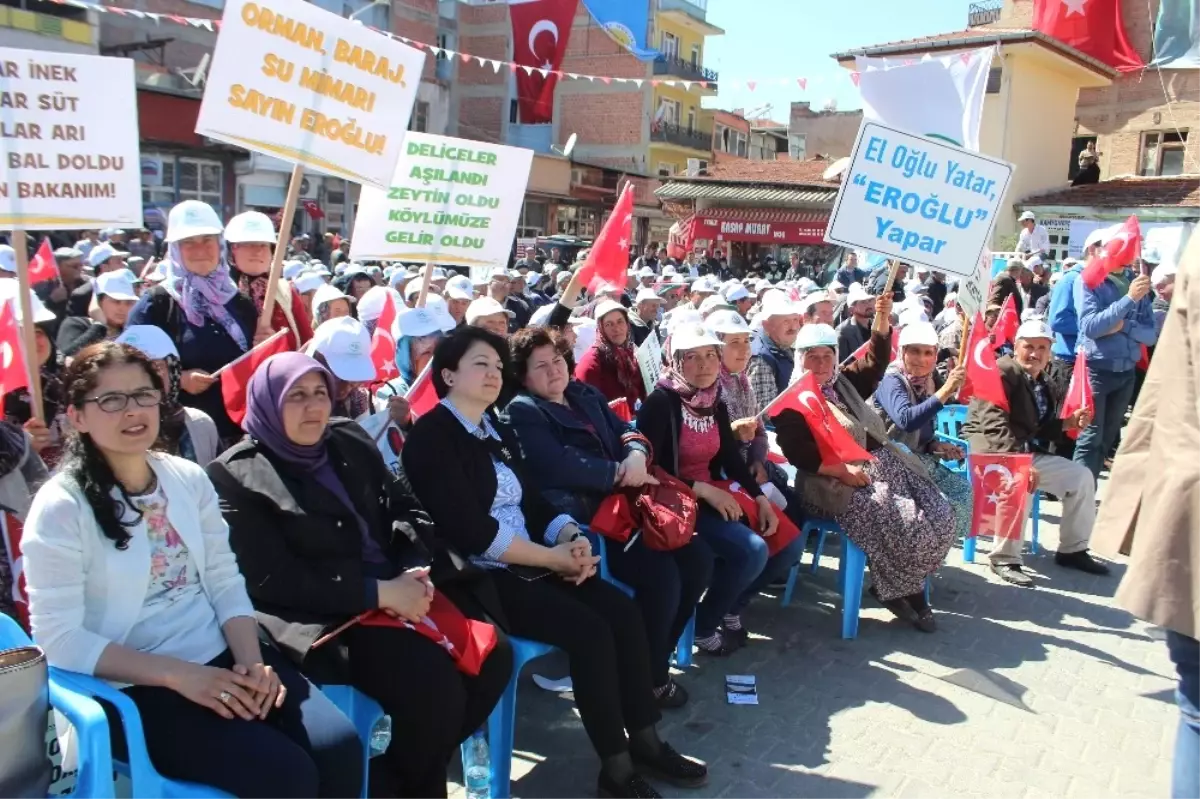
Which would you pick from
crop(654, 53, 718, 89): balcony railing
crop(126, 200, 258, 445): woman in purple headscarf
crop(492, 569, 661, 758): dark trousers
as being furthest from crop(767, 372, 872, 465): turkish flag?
crop(654, 53, 718, 89): balcony railing

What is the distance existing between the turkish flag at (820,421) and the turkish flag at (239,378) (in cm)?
249

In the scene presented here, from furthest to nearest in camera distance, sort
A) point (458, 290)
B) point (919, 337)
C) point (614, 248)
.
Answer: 1. point (458, 290)
2. point (614, 248)
3. point (919, 337)

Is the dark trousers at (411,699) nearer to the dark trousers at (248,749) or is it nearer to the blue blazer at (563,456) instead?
the dark trousers at (248,749)

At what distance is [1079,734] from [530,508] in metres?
2.46

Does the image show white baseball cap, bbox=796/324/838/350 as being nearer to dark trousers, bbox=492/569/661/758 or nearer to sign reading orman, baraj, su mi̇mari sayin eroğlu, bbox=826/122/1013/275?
sign reading orman, baraj, su mi̇mari sayin eroğlu, bbox=826/122/1013/275

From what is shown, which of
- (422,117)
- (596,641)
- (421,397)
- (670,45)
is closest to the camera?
(596,641)

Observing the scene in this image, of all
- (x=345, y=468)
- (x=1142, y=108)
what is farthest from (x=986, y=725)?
(x=1142, y=108)

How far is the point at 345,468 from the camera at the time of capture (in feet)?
10.3

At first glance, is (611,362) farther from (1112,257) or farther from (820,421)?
(1112,257)

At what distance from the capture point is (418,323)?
191 inches

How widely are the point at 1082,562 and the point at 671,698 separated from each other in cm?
346

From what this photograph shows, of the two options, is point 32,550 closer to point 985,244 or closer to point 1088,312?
point 985,244

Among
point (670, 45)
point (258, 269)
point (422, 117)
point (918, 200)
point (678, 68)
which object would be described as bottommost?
point (258, 269)

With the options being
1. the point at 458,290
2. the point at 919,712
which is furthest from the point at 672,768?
the point at 458,290
